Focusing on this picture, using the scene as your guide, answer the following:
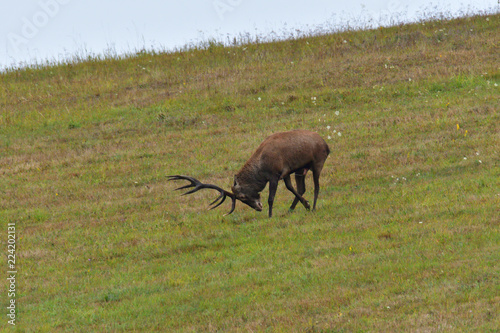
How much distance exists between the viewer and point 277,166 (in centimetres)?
1387

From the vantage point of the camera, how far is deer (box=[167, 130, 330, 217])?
13852 mm

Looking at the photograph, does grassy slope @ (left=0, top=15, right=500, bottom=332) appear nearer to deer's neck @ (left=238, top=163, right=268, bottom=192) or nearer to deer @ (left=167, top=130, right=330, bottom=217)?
deer @ (left=167, top=130, right=330, bottom=217)

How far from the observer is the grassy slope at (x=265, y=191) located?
31.0ft

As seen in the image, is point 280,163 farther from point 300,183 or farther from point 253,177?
point 300,183

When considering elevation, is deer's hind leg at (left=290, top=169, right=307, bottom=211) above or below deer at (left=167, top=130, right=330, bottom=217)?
below

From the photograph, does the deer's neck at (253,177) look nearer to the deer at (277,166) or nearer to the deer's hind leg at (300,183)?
the deer at (277,166)

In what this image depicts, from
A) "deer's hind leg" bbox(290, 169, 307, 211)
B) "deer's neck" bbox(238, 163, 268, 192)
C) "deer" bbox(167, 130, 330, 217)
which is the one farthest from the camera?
"deer's hind leg" bbox(290, 169, 307, 211)

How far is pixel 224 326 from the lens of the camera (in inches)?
348

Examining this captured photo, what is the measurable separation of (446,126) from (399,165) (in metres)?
3.09

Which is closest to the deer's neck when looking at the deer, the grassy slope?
the deer

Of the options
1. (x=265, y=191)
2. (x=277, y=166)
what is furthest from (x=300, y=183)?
(x=265, y=191)

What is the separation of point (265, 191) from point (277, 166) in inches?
108

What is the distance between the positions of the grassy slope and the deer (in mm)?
498

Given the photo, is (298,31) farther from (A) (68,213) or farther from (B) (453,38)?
(A) (68,213)
